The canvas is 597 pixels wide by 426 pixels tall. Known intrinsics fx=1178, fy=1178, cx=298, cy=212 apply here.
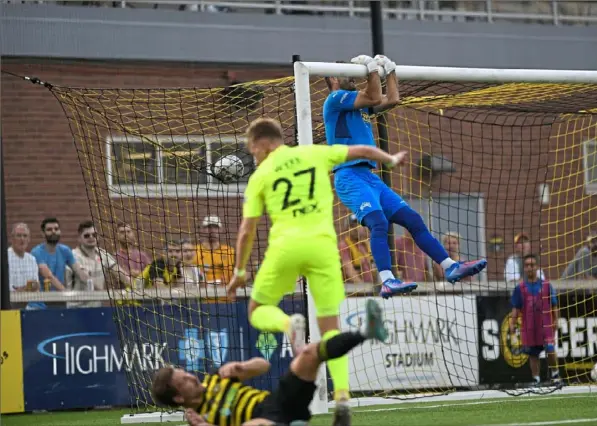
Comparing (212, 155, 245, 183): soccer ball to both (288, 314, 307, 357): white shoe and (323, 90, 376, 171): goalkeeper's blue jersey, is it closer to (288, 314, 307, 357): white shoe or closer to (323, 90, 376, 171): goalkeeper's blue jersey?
(323, 90, 376, 171): goalkeeper's blue jersey

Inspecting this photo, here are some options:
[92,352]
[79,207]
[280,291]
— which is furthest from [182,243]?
[280,291]

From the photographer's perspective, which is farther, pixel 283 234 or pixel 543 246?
pixel 543 246

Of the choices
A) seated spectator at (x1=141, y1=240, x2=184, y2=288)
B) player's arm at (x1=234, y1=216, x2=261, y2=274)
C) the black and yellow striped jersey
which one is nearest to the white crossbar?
player's arm at (x1=234, y1=216, x2=261, y2=274)

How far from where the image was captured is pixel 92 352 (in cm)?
1335

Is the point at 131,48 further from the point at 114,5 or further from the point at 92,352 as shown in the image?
the point at 92,352

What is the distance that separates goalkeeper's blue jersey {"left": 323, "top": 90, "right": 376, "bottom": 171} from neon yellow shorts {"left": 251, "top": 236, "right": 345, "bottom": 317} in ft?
9.01

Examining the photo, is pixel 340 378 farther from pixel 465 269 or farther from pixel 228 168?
pixel 228 168

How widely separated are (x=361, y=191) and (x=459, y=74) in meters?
1.72

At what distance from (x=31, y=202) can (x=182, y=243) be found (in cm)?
515

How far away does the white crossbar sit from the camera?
1038 centimetres

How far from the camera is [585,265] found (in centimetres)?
1608

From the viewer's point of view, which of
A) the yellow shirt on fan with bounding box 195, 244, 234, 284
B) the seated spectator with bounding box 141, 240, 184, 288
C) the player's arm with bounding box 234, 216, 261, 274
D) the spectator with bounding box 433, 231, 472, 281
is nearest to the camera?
the player's arm with bounding box 234, 216, 261, 274

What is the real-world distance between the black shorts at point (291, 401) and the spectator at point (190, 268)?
5819 millimetres

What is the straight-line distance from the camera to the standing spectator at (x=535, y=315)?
1448 cm
